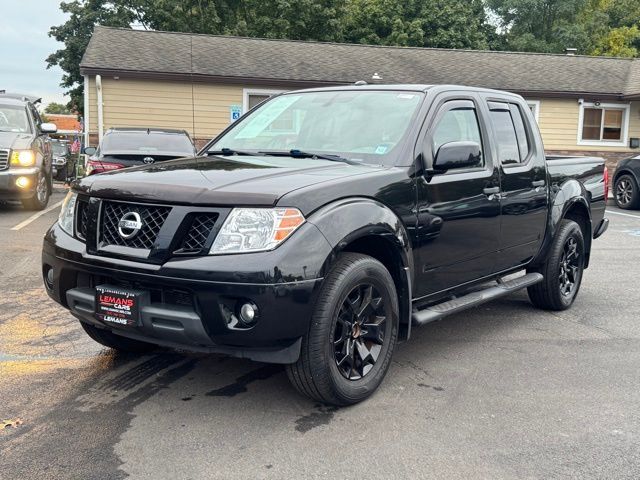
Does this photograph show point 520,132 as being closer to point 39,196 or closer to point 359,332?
point 359,332

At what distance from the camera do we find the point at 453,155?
4168 mm

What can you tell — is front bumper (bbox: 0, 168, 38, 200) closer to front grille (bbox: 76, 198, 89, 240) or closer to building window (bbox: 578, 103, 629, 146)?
front grille (bbox: 76, 198, 89, 240)

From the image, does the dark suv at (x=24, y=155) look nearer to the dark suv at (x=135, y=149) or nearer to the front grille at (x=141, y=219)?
the dark suv at (x=135, y=149)

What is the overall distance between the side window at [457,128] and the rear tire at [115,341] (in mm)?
2331

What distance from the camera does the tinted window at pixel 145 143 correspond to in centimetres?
1041

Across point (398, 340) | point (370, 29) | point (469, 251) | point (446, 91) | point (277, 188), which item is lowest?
point (398, 340)

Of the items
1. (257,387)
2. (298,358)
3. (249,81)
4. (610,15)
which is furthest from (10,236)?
(610,15)

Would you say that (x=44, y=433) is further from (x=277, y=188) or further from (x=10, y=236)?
(x=10, y=236)

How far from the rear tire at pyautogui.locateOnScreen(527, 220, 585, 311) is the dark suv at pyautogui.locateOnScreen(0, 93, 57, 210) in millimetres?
8611

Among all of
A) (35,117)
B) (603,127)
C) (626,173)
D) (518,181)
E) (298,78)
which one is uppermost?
(298,78)

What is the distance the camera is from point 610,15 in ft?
129

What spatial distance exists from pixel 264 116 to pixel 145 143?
20.4ft

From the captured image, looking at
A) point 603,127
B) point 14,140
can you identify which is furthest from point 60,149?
point 603,127

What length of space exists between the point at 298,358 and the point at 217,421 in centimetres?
56
